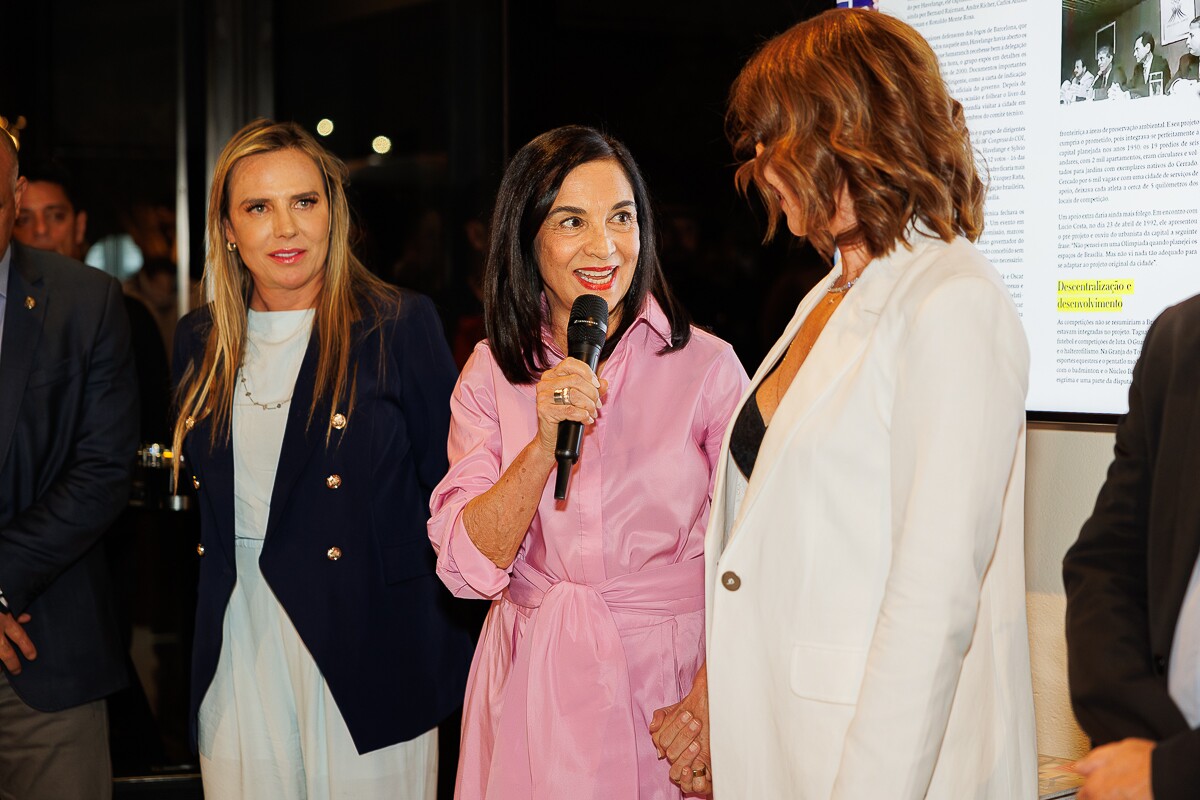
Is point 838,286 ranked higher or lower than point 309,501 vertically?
higher

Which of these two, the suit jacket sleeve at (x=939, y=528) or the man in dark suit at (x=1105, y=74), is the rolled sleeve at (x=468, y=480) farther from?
the man in dark suit at (x=1105, y=74)

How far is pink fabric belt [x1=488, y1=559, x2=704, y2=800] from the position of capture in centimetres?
204

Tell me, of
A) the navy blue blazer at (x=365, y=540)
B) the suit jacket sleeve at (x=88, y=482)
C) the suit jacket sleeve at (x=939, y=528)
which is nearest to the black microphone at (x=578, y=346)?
the suit jacket sleeve at (x=939, y=528)

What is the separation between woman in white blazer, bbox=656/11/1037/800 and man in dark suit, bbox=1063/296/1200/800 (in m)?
0.11

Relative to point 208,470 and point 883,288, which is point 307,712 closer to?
point 208,470

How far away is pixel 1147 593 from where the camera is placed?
1464 millimetres

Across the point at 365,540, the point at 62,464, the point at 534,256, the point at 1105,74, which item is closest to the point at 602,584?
the point at 534,256

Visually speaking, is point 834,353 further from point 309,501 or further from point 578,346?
point 309,501

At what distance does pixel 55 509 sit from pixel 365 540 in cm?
77

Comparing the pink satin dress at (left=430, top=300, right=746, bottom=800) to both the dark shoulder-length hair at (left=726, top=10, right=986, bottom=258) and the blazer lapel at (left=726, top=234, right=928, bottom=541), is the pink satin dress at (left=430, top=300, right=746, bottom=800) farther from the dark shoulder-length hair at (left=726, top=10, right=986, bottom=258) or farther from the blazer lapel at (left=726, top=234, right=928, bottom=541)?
the dark shoulder-length hair at (left=726, top=10, right=986, bottom=258)

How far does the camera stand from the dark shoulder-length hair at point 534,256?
2.20m

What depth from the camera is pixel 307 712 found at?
2.56m

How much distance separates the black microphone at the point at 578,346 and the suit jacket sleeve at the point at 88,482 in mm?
1400

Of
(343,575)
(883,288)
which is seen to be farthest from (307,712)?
(883,288)
